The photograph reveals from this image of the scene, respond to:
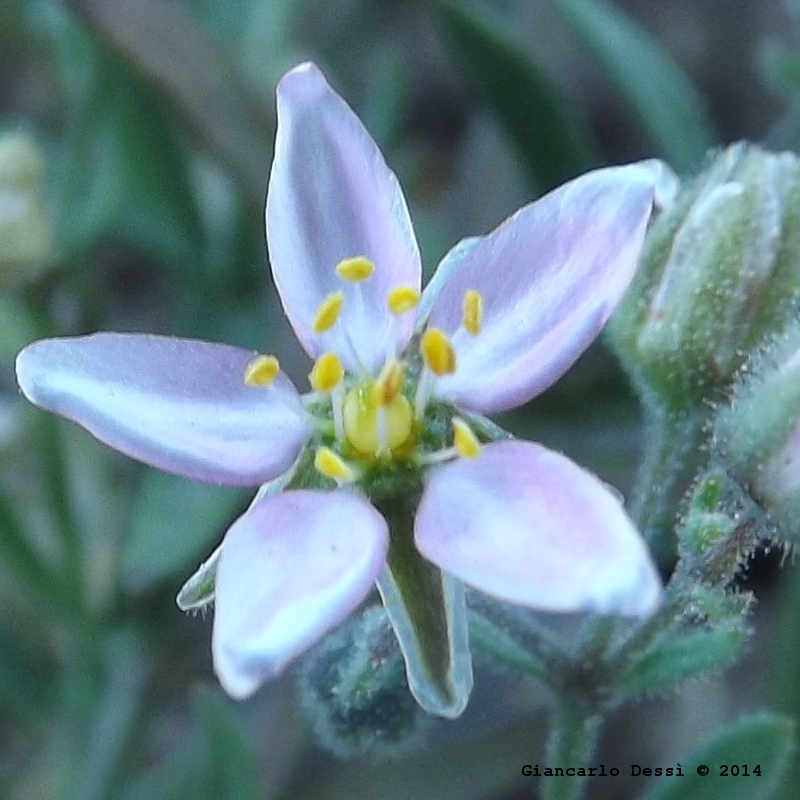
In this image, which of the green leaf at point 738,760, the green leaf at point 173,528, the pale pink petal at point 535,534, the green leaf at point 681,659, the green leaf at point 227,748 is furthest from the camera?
the green leaf at point 173,528

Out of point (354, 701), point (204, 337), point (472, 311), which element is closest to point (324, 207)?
point (472, 311)

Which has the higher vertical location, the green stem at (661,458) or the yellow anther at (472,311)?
the yellow anther at (472,311)

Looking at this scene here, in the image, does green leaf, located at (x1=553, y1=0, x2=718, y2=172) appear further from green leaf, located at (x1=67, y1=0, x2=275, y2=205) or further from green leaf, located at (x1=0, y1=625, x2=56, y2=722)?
green leaf, located at (x1=0, y1=625, x2=56, y2=722)

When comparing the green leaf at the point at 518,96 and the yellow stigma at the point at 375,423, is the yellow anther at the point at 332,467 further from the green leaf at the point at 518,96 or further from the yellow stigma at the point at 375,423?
the green leaf at the point at 518,96

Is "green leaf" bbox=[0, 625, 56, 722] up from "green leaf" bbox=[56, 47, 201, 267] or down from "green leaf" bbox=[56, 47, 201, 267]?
down

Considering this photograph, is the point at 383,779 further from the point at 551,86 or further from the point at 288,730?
the point at 551,86

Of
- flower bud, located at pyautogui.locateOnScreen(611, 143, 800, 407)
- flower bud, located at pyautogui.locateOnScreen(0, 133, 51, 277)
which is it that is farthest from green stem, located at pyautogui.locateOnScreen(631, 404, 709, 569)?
flower bud, located at pyautogui.locateOnScreen(0, 133, 51, 277)

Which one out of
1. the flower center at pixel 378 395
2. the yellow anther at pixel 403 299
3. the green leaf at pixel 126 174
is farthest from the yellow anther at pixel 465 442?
the green leaf at pixel 126 174
